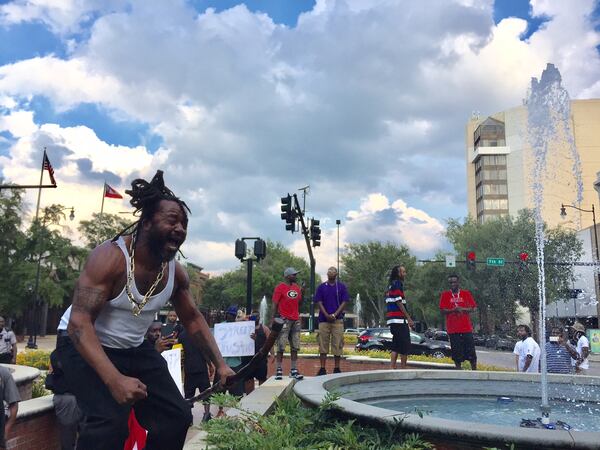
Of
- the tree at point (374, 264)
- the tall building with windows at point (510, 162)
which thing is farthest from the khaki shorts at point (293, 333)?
the tall building with windows at point (510, 162)

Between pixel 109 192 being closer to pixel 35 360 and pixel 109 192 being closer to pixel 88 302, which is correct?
pixel 35 360

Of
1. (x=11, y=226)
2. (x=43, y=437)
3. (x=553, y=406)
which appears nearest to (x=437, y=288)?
(x=11, y=226)

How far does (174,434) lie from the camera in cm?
287

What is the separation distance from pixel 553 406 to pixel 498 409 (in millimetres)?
847

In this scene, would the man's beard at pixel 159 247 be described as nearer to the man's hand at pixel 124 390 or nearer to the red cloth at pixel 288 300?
the man's hand at pixel 124 390

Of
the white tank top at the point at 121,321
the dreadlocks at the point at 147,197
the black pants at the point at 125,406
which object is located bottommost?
the black pants at the point at 125,406

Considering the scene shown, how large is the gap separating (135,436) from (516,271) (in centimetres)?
3983

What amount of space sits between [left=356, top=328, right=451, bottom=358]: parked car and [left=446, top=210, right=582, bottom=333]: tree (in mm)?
18929

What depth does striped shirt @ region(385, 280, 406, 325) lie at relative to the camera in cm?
910

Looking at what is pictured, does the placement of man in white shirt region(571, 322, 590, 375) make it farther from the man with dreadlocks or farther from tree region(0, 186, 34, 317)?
tree region(0, 186, 34, 317)

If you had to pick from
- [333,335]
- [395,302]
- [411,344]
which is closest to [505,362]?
[411,344]

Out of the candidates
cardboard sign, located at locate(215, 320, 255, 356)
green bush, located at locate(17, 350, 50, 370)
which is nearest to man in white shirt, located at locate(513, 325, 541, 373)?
cardboard sign, located at locate(215, 320, 255, 356)

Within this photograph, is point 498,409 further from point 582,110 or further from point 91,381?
point 582,110

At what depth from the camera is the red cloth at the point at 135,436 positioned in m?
2.65
